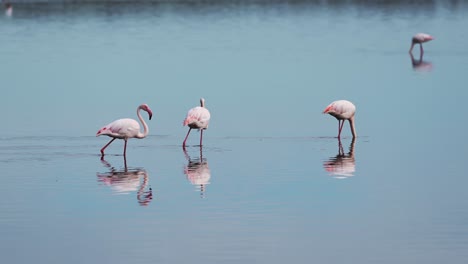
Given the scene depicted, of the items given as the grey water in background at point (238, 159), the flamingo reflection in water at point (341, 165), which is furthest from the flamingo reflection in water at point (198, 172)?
the flamingo reflection in water at point (341, 165)

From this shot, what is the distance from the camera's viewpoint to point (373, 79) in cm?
2336

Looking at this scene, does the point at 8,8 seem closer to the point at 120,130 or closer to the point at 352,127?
the point at 352,127

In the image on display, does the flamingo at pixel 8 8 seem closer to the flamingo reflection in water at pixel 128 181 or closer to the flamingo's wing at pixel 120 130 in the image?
the flamingo's wing at pixel 120 130

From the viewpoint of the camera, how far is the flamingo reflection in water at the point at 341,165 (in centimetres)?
1297

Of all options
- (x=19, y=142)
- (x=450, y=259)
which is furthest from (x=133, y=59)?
(x=450, y=259)

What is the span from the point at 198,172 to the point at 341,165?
5.73 feet

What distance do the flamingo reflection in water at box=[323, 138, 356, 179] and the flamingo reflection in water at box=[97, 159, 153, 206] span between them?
213 cm

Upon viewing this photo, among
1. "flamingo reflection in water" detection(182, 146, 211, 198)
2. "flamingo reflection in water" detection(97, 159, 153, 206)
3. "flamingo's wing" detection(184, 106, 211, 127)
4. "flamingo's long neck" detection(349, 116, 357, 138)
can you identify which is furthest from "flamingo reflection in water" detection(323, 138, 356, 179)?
"flamingo reflection in water" detection(97, 159, 153, 206)

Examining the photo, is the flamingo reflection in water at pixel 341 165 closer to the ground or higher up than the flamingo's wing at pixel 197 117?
closer to the ground

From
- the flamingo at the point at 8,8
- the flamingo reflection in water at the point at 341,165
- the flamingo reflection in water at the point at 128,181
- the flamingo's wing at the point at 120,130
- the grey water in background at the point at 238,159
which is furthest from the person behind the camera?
the flamingo at the point at 8,8

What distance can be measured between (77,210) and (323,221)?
7.86 ft

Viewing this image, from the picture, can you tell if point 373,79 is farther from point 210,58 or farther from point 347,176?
point 347,176

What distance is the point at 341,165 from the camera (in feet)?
44.7

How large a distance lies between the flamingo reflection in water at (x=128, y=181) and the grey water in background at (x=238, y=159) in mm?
35
